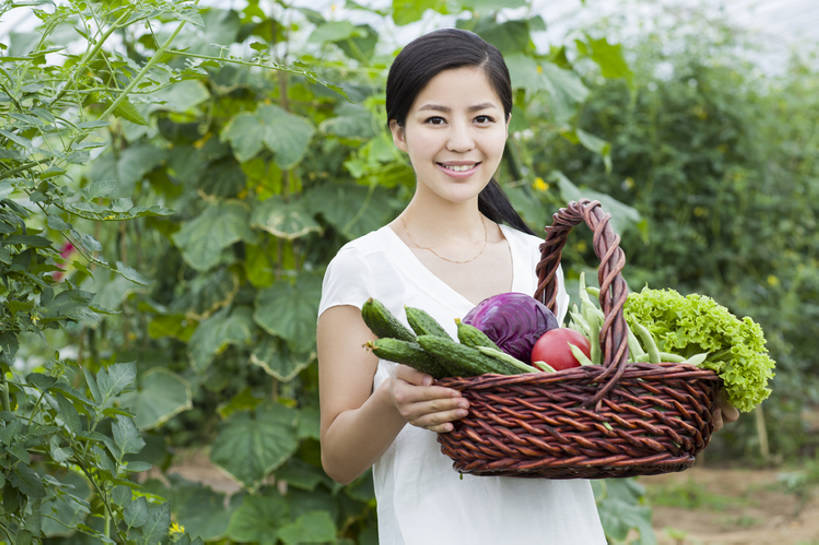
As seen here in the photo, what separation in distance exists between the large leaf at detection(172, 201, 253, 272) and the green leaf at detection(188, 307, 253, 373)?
0.19 metres

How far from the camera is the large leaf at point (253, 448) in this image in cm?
279

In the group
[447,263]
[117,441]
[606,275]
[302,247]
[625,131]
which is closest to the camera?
[606,275]

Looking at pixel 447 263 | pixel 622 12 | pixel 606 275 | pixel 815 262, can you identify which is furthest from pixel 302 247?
pixel 815 262

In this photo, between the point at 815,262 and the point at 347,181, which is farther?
the point at 815,262

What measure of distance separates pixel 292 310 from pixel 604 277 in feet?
5.54

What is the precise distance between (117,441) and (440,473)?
50cm

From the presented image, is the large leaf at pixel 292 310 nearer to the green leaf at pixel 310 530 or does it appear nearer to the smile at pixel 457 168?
the green leaf at pixel 310 530

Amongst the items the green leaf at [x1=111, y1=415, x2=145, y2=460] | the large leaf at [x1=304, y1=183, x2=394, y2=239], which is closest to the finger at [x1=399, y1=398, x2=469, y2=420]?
the green leaf at [x1=111, y1=415, x2=145, y2=460]

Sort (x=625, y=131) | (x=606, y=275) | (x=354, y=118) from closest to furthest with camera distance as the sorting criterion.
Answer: (x=606, y=275), (x=354, y=118), (x=625, y=131)

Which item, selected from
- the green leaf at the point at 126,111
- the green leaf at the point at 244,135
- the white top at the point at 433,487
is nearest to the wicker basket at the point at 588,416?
the white top at the point at 433,487

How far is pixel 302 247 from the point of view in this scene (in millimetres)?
3221

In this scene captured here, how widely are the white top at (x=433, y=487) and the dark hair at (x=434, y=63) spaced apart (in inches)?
10.0

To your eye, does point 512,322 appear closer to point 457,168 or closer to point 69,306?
point 457,168

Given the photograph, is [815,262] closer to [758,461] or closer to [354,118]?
[758,461]
